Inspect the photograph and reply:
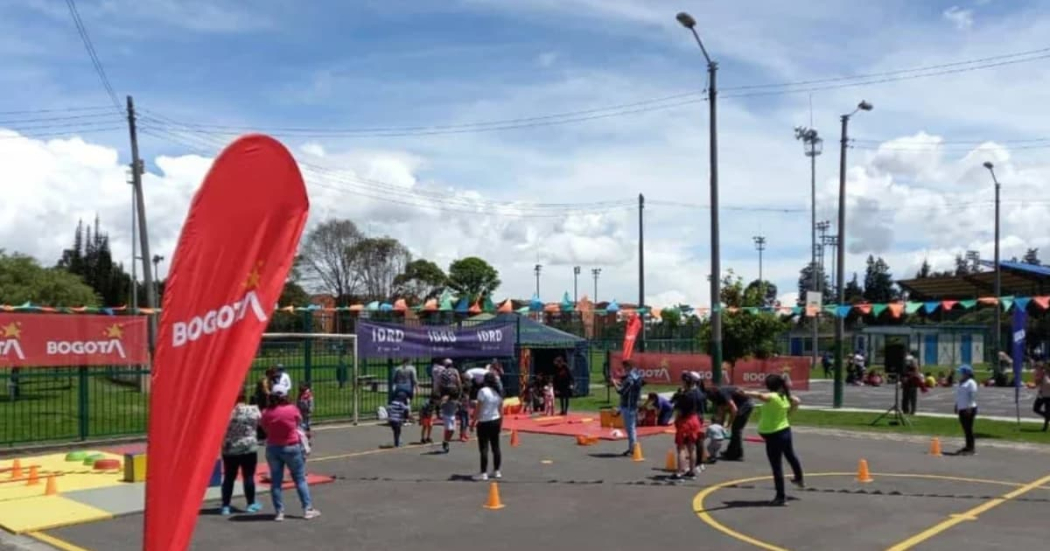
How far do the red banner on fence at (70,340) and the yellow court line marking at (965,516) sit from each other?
15.6 m

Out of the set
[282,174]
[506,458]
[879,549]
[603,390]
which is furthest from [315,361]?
[282,174]

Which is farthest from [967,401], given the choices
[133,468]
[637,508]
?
[133,468]

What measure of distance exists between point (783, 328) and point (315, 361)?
19953 mm

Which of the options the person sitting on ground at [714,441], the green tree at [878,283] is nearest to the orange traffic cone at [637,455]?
the person sitting on ground at [714,441]

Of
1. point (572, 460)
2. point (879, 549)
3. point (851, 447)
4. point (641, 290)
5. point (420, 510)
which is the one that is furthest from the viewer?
point (641, 290)

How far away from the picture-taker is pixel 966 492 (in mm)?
13039

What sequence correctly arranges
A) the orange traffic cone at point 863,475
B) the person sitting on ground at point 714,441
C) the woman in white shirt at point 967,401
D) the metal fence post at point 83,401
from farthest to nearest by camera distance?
1. the metal fence post at point 83,401
2. the woman in white shirt at point 967,401
3. the person sitting on ground at point 714,441
4. the orange traffic cone at point 863,475

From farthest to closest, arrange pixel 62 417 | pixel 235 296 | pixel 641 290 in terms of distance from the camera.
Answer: pixel 641 290
pixel 62 417
pixel 235 296

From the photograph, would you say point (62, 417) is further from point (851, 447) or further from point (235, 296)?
point (235, 296)

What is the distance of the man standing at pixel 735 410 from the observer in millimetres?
16188

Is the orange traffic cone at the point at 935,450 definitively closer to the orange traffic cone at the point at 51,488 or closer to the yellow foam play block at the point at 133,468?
the yellow foam play block at the point at 133,468

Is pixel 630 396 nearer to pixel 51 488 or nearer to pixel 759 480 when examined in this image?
pixel 759 480

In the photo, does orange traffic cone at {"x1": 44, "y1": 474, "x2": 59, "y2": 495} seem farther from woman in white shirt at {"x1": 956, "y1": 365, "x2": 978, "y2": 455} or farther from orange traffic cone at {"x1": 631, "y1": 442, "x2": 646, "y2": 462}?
woman in white shirt at {"x1": 956, "y1": 365, "x2": 978, "y2": 455}

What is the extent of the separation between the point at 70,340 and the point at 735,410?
43.0 feet
